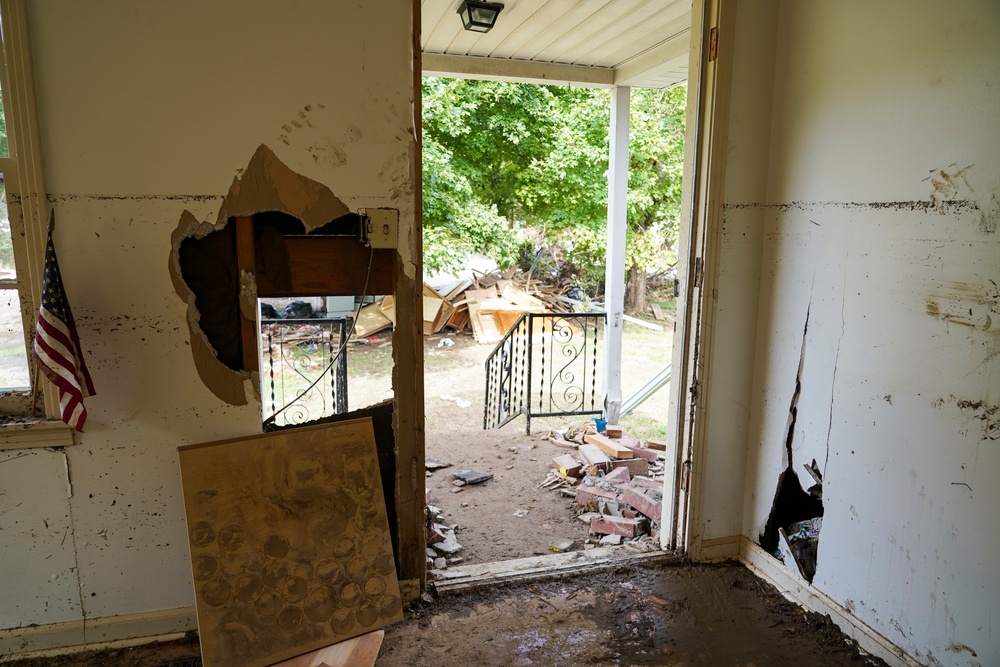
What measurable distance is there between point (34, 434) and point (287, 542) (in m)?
0.92

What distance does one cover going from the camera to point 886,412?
2184 mm

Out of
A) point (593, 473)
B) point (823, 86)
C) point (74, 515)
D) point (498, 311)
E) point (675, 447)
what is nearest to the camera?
point (74, 515)

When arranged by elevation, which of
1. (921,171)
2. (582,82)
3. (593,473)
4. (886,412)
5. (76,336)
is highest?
(582,82)

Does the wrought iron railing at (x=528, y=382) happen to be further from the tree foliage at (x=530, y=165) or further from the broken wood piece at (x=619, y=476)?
the tree foliage at (x=530, y=165)

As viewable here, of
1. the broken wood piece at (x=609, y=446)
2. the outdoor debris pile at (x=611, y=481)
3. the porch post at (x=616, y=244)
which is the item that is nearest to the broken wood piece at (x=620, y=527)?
the outdoor debris pile at (x=611, y=481)

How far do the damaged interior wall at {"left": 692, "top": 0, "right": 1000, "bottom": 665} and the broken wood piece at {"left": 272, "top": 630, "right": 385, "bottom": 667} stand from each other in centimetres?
158

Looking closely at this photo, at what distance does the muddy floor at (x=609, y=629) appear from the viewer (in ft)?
7.42

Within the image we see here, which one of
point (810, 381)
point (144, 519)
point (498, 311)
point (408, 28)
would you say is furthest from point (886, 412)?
point (498, 311)

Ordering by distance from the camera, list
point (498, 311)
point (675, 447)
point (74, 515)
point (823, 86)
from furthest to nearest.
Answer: point (498, 311) < point (675, 447) < point (823, 86) < point (74, 515)

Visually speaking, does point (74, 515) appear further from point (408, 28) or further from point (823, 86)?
point (823, 86)

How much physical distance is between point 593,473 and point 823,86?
2665 mm

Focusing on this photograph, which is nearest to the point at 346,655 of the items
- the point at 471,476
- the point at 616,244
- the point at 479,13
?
the point at 471,476

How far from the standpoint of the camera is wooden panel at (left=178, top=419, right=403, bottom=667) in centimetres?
213

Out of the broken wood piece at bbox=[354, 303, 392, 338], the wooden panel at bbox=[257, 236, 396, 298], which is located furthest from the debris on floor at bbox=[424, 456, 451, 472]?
the broken wood piece at bbox=[354, 303, 392, 338]
